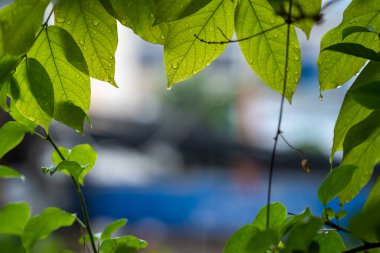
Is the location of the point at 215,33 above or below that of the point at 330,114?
below

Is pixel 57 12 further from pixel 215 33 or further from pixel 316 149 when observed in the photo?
pixel 316 149

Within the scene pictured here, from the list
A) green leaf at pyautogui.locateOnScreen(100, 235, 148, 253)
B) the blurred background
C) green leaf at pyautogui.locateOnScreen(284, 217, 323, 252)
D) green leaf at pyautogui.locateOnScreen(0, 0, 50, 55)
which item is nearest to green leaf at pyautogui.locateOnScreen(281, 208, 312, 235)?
green leaf at pyautogui.locateOnScreen(284, 217, 323, 252)

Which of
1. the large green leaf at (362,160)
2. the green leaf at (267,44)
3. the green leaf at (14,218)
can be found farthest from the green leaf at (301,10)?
the green leaf at (14,218)

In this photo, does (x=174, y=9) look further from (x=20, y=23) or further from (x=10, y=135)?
(x=10, y=135)

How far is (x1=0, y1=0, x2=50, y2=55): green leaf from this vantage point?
0.45 metres

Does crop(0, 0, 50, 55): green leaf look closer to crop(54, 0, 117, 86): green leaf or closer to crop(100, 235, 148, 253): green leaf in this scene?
crop(54, 0, 117, 86): green leaf

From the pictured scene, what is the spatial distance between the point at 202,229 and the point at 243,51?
4.98 m

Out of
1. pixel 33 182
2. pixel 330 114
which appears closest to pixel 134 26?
pixel 33 182

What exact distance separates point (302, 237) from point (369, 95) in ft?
0.50

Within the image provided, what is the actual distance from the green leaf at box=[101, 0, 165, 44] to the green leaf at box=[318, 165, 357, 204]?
221 millimetres

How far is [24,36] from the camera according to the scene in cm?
46

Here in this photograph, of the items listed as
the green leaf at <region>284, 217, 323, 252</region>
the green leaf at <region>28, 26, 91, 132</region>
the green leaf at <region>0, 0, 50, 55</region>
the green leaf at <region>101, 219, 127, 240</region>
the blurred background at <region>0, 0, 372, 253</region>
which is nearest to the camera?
the green leaf at <region>284, 217, 323, 252</region>

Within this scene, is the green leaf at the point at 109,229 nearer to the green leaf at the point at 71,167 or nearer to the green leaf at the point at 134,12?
the green leaf at the point at 71,167

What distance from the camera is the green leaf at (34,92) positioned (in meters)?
0.52
